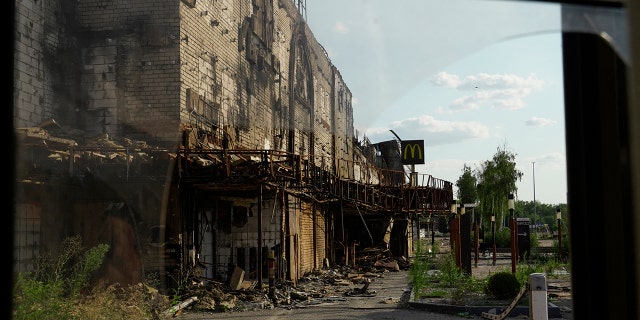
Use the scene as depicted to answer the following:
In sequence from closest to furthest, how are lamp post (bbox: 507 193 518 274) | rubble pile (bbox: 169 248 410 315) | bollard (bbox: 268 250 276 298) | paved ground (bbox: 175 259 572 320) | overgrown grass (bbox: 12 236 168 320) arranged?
overgrown grass (bbox: 12 236 168 320), paved ground (bbox: 175 259 572 320), rubble pile (bbox: 169 248 410 315), bollard (bbox: 268 250 276 298), lamp post (bbox: 507 193 518 274)

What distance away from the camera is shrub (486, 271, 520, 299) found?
44.0 feet

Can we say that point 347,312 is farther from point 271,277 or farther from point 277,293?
point 277,293

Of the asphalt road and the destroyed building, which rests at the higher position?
the destroyed building

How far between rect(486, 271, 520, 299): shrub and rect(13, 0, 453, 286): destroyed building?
377cm

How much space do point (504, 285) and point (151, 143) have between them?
8.02 m

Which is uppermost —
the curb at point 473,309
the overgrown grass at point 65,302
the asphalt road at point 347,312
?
the overgrown grass at point 65,302

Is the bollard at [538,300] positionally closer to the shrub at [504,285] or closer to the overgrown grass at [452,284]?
the overgrown grass at [452,284]

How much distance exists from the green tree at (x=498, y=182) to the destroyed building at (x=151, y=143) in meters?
32.6

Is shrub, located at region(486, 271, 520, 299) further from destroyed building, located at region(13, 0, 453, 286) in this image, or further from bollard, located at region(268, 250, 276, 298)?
bollard, located at region(268, 250, 276, 298)

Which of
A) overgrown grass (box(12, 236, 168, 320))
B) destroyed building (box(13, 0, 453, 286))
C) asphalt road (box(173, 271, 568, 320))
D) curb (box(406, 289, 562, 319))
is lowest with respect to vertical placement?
asphalt road (box(173, 271, 568, 320))

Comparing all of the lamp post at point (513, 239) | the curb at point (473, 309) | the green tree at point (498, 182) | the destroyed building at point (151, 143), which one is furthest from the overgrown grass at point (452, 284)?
the green tree at point (498, 182)

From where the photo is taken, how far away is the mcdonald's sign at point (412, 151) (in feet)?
81.5

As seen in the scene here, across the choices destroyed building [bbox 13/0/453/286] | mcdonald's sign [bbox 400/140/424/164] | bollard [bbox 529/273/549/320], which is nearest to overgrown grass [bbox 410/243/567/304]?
destroyed building [bbox 13/0/453/286]

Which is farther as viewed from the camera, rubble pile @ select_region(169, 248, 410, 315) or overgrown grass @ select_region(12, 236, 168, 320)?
rubble pile @ select_region(169, 248, 410, 315)
